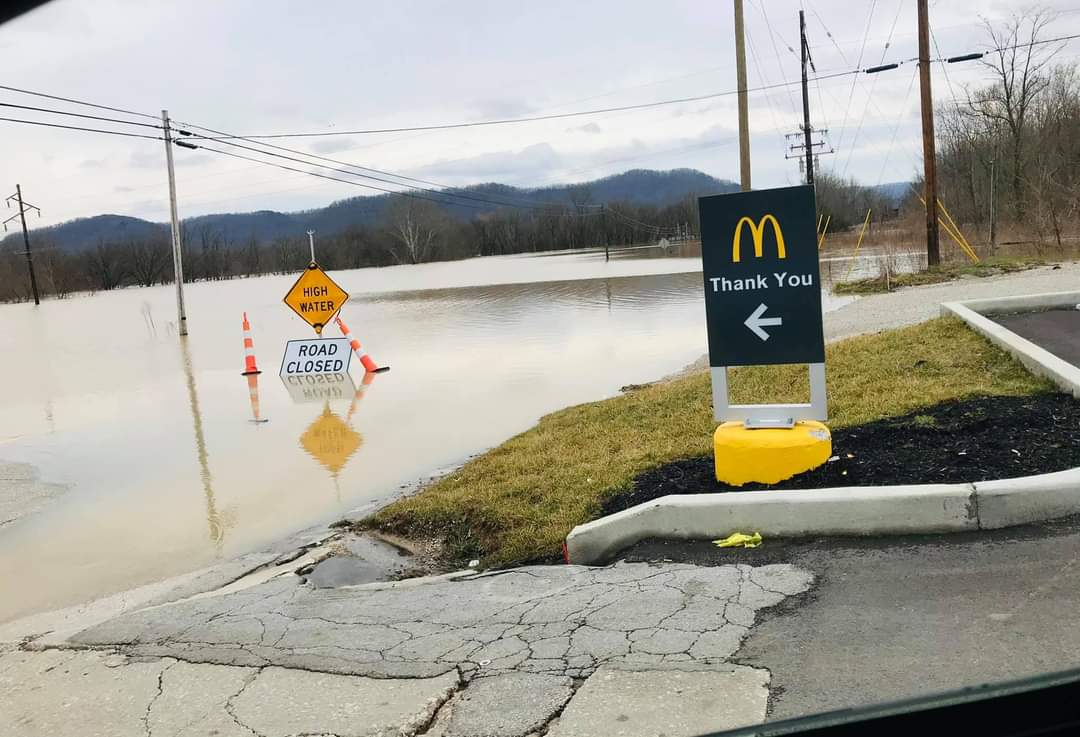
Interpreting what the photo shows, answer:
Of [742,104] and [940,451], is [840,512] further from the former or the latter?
[742,104]

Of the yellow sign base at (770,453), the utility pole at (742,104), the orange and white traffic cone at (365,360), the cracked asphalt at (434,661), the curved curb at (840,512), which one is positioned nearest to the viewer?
the cracked asphalt at (434,661)

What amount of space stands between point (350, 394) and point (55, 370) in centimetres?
1136

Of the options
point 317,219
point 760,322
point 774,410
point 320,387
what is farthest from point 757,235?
point 317,219

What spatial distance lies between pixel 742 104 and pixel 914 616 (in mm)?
20081

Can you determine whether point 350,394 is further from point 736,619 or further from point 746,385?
point 736,619

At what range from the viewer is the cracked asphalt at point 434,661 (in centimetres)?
341

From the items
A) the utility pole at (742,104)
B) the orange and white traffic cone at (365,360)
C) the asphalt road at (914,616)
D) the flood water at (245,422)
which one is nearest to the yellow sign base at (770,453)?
the asphalt road at (914,616)

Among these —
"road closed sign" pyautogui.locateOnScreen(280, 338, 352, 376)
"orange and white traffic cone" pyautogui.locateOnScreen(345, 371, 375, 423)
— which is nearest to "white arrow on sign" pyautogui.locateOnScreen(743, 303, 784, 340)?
"orange and white traffic cone" pyautogui.locateOnScreen(345, 371, 375, 423)

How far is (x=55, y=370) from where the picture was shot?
72.4 feet

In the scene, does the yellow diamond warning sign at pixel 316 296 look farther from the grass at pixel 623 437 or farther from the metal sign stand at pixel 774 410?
the metal sign stand at pixel 774 410

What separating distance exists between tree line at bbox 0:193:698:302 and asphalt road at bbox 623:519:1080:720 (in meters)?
24.6

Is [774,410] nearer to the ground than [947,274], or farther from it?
nearer to the ground

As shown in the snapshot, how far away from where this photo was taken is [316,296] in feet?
55.9

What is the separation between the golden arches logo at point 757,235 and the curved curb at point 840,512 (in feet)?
5.18
